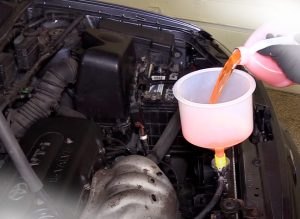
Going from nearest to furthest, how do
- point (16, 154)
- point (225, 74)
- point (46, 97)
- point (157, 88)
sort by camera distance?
1. point (16, 154)
2. point (225, 74)
3. point (46, 97)
4. point (157, 88)

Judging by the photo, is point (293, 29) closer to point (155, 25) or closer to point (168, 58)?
point (168, 58)

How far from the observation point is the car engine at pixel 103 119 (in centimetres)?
114

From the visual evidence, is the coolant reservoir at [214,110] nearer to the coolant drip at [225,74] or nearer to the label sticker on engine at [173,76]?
the coolant drip at [225,74]

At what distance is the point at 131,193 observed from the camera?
3.71ft

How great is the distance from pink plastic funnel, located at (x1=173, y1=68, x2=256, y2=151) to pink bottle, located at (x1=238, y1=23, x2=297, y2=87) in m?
0.07

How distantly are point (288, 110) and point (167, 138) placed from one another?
55.8 inches

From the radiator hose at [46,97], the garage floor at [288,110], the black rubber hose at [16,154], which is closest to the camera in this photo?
the black rubber hose at [16,154]

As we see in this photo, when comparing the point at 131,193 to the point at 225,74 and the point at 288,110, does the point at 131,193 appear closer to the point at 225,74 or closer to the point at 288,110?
the point at 225,74

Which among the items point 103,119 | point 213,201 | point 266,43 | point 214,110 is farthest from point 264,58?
point 103,119

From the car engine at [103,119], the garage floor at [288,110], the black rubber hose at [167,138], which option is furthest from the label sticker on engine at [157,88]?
the garage floor at [288,110]

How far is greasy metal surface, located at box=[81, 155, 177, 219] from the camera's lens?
3.64ft

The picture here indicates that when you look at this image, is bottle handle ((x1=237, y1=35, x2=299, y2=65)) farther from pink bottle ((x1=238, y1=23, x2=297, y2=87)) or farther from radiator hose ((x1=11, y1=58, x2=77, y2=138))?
radiator hose ((x1=11, y1=58, x2=77, y2=138))

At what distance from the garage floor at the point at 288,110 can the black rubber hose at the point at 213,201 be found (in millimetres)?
1377

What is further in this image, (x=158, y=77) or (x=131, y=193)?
(x=158, y=77)
